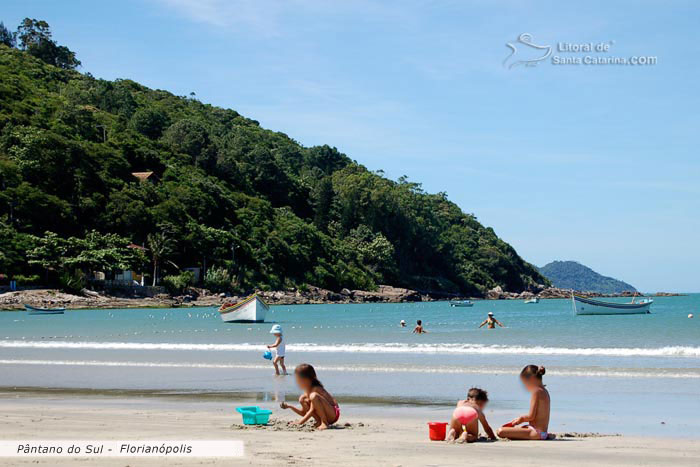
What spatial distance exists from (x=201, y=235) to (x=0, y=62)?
67851mm

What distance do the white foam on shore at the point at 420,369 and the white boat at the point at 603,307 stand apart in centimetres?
5178

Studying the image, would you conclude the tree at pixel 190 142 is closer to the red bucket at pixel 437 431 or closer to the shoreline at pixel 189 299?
the shoreline at pixel 189 299

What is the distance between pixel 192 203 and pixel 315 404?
109 metres

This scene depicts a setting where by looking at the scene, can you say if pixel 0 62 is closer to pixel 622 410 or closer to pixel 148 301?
pixel 148 301

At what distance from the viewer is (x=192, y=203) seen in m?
119

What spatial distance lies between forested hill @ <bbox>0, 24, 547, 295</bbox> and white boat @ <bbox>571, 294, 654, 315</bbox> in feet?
171

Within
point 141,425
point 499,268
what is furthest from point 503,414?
point 499,268

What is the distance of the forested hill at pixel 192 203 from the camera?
102938 mm

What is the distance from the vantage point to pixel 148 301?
96.5 m

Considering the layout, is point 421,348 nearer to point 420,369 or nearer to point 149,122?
point 420,369

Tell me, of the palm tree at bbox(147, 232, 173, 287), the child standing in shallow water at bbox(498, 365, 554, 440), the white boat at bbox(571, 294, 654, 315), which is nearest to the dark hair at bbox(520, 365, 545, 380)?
the child standing in shallow water at bbox(498, 365, 554, 440)

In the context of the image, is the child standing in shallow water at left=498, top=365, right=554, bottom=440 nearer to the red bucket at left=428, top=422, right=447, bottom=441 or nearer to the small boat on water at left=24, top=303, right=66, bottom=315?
the red bucket at left=428, top=422, right=447, bottom=441

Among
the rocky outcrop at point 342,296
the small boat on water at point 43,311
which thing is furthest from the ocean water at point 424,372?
the rocky outcrop at point 342,296

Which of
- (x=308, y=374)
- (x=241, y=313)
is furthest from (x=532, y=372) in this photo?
(x=241, y=313)
